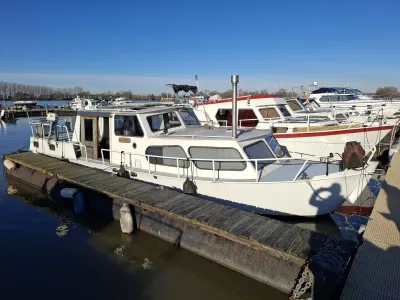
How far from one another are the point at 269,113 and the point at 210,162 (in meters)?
8.05

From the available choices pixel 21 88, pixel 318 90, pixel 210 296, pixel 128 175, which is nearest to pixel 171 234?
pixel 210 296

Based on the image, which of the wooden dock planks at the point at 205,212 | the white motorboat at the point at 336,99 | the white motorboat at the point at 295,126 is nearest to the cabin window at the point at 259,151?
the wooden dock planks at the point at 205,212

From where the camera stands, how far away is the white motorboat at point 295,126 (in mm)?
13930

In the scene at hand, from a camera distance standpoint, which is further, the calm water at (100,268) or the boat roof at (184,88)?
the boat roof at (184,88)

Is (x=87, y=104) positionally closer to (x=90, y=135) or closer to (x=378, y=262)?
(x=90, y=135)

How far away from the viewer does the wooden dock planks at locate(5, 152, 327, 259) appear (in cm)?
551

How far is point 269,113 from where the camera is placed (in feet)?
50.7

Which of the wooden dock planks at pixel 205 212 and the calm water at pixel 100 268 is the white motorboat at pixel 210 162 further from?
the calm water at pixel 100 268

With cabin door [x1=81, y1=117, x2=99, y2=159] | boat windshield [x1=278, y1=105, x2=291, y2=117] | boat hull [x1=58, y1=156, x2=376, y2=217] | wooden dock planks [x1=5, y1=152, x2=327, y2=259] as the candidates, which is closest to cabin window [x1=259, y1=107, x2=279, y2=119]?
boat windshield [x1=278, y1=105, x2=291, y2=117]

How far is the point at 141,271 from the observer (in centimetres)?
631

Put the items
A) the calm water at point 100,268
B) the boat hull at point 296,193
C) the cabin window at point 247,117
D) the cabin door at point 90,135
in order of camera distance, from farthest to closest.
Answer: the cabin window at point 247,117 → the cabin door at point 90,135 → the boat hull at point 296,193 → the calm water at point 100,268

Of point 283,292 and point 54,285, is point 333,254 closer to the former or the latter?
point 283,292

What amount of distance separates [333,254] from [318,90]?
27772mm

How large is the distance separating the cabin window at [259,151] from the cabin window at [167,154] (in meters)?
1.82
